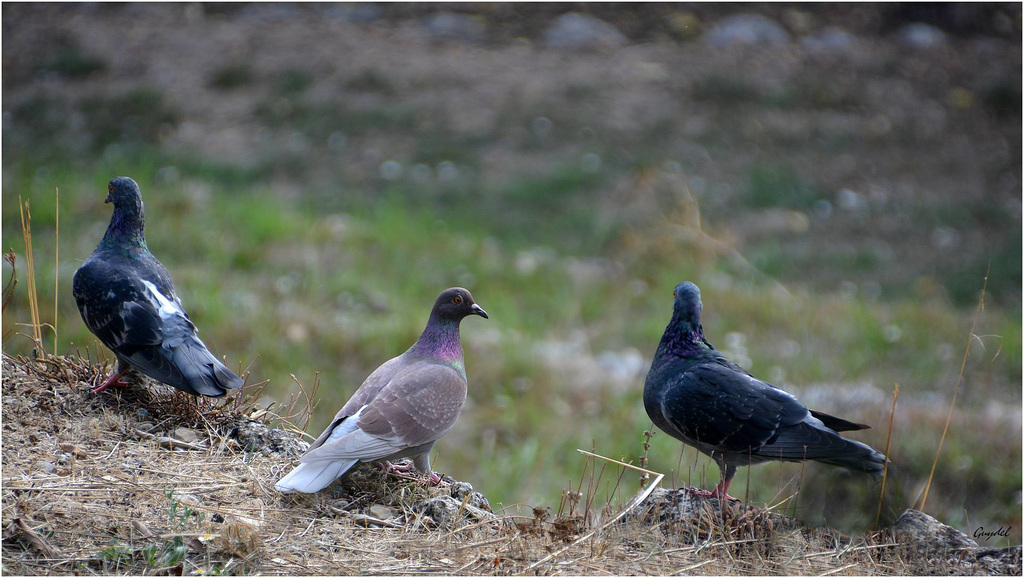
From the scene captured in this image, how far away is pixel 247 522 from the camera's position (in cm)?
314

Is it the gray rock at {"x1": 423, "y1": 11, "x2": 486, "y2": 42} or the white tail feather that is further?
the gray rock at {"x1": 423, "y1": 11, "x2": 486, "y2": 42}

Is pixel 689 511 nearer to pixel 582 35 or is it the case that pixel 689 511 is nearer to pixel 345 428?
pixel 345 428

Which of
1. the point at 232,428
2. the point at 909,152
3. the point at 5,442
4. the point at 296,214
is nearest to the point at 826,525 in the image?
the point at 232,428

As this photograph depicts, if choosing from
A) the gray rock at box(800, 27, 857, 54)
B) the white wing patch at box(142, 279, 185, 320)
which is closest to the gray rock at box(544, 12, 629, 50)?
the gray rock at box(800, 27, 857, 54)

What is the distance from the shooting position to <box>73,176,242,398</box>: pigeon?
136 inches

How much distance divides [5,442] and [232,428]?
0.90 m

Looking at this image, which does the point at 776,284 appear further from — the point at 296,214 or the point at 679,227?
the point at 296,214

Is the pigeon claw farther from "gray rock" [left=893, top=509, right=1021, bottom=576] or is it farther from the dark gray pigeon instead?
"gray rock" [left=893, top=509, right=1021, bottom=576]

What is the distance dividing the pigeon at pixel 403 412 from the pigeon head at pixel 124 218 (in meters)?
1.42

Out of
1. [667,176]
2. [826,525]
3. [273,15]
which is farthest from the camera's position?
[273,15]

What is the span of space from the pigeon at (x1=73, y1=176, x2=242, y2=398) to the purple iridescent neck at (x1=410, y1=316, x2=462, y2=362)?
856mm

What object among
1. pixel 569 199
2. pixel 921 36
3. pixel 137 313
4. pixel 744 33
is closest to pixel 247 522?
pixel 137 313

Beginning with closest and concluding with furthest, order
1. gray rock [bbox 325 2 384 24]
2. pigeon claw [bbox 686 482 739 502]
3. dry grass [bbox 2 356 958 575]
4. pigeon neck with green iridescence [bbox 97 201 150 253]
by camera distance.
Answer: dry grass [bbox 2 356 958 575] → pigeon claw [bbox 686 482 739 502] → pigeon neck with green iridescence [bbox 97 201 150 253] → gray rock [bbox 325 2 384 24]

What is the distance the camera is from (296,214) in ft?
34.0
